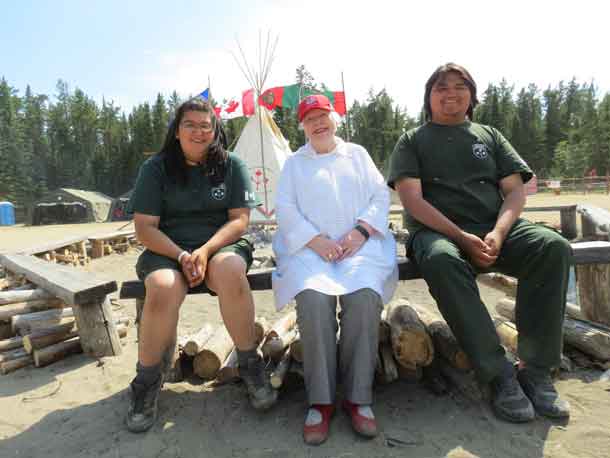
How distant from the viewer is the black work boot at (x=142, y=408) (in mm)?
1859

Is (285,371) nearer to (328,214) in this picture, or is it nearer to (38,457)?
(328,214)

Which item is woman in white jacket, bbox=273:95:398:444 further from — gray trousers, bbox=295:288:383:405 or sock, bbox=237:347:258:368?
sock, bbox=237:347:258:368

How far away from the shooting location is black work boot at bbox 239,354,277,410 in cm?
196

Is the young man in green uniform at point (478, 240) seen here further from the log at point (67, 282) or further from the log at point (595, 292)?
the log at point (67, 282)

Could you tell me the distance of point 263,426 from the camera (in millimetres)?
1880

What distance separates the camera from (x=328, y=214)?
2129 mm

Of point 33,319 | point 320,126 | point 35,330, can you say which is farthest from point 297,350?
point 33,319

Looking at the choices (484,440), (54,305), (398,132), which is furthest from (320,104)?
(398,132)

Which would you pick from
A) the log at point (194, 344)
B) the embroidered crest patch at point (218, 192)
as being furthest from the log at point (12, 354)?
the embroidered crest patch at point (218, 192)

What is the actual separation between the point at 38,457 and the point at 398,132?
Result: 43.3 m

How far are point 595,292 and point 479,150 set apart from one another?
1262 millimetres

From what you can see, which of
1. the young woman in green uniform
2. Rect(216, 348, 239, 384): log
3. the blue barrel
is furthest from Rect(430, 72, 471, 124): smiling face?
the blue barrel

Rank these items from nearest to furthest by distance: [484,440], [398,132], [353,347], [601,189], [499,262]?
[484,440], [353,347], [499,262], [601,189], [398,132]

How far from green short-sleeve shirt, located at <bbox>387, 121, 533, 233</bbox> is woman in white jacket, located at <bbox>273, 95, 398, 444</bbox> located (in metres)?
0.22
